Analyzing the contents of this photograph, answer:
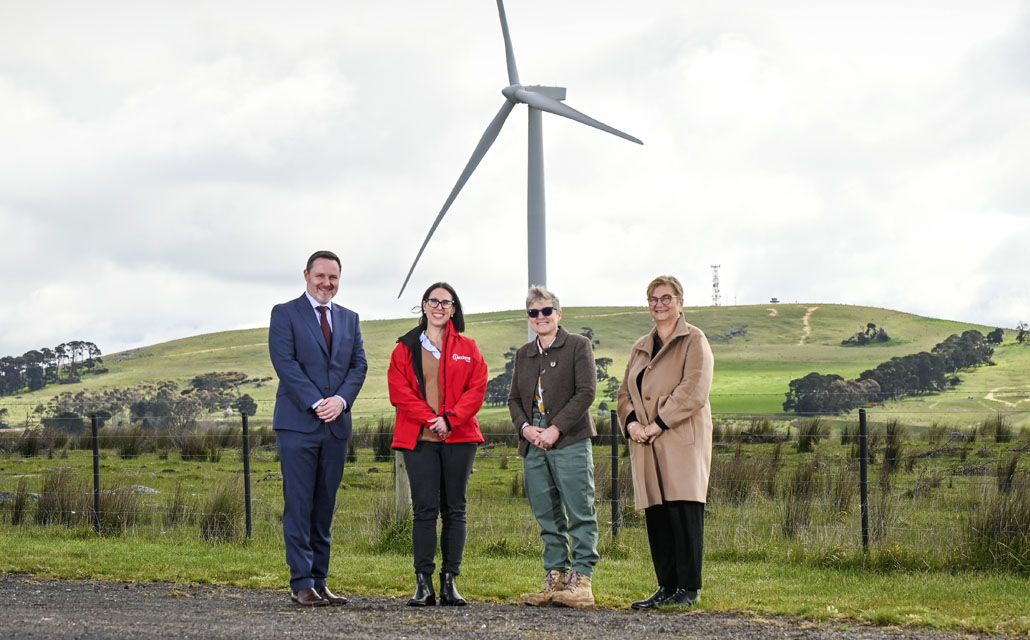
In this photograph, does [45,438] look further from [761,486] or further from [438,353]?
[438,353]

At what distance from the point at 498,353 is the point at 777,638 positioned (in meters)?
99.0

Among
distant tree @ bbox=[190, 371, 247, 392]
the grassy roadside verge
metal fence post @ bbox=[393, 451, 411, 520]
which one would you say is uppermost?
distant tree @ bbox=[190, 371, 247, 392]

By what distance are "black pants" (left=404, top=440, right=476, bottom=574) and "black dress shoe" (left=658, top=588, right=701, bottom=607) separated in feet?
4.64

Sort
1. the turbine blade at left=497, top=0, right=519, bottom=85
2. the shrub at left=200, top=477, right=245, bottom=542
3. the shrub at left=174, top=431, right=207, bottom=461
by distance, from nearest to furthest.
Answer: the shrub at left=200, top=477, right=245, bottom=542 < the turbine blade at left=497, top=0, right=519, bottom=85 < the shrub at left=174, top=431, right=207, bottom=461

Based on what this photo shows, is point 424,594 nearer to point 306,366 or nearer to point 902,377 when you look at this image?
point 306,366

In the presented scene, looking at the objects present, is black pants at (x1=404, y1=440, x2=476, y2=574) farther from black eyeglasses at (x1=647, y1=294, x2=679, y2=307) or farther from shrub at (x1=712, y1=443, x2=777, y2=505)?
shrub at (x1=712, y1=443, x2=777, y2=505)

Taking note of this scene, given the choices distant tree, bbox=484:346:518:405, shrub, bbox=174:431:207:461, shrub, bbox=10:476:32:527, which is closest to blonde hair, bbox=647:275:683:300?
shrub, bbox=10:476:32:527

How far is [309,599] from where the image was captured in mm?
7758

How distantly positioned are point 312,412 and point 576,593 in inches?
83.6

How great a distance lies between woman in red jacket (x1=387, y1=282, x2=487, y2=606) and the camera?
25.4 feet

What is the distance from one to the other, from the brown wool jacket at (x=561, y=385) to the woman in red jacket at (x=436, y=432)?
1.10ft

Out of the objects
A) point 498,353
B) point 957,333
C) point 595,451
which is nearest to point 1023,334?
point 957,333

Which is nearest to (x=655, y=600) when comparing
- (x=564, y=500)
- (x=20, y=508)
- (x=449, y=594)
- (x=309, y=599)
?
(x=564, y=500)

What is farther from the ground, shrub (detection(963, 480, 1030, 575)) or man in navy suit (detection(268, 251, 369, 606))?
man in navy suit (detection(268, 251, 369, 606))
